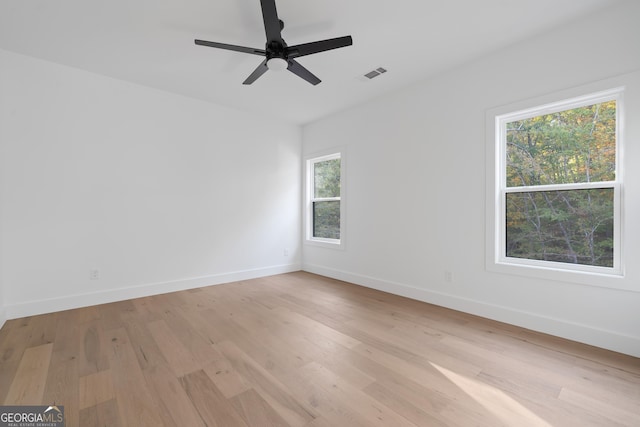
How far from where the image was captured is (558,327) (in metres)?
2.47

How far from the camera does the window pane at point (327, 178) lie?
4836 mm

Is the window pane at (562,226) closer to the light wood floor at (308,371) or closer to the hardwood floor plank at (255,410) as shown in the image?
the light wood floor at (308,371)

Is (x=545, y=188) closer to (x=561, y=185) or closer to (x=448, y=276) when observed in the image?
(x=561, y=185)

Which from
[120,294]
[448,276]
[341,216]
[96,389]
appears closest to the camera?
[96,389]

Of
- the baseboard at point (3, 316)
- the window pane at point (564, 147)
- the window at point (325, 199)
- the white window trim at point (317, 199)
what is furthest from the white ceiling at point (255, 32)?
the baseboard at point (3, 316)

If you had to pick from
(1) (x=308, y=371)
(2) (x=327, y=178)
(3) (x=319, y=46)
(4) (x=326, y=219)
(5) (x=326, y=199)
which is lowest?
(1) (x=308, y=371)

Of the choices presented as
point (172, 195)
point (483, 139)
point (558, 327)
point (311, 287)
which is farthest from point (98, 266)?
point (558, 327)

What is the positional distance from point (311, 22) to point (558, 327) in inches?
135

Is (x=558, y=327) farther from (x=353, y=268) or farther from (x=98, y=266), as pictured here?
(x=98, y=266)

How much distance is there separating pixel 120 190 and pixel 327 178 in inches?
121

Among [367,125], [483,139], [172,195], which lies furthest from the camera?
[367,125]

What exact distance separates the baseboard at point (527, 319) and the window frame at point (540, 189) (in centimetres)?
39

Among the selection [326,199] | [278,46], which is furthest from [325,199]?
[278,46]

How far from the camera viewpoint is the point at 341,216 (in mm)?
4566
